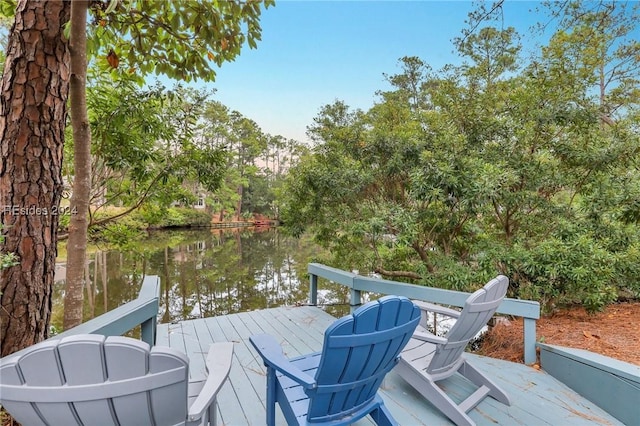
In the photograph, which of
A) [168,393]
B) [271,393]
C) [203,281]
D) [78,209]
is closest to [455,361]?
[271,393]

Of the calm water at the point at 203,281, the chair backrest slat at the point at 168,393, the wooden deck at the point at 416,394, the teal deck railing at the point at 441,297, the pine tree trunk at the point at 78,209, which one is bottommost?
the calm water at the point at 203,281

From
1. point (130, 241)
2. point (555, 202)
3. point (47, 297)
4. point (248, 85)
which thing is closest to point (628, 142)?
point (555, 202)

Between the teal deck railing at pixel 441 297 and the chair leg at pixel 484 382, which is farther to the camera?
the teal deck railing at pixel 441 297

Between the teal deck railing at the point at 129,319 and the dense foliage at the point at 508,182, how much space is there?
2376mm

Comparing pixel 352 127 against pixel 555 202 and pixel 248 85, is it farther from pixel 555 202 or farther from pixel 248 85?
pixel 248 85

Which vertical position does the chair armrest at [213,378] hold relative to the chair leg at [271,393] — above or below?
above

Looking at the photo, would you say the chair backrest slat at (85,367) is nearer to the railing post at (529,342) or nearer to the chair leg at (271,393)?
the chair leg at (271,393)

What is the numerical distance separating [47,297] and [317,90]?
8969 millimetres

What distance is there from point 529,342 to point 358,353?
1879mm

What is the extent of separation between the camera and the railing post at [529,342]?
2.50 meters

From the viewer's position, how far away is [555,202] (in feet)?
12.5

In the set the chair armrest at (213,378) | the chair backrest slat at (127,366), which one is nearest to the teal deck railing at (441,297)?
the chair armrest at (213,378)

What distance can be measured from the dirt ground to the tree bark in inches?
129

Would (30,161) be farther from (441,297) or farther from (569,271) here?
(569,271)
